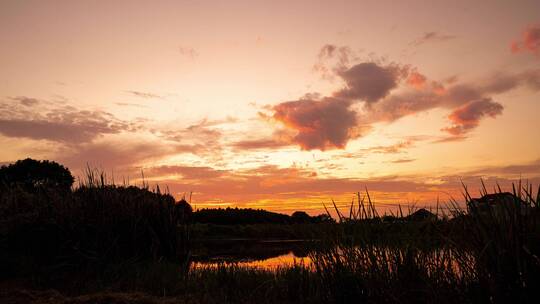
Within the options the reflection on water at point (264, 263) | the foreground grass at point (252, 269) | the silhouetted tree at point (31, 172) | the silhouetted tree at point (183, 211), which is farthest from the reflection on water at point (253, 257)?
the silhouetted tree at point (31, 172)

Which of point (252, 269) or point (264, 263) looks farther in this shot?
point (264, 263)

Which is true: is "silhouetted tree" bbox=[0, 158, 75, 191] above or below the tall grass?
above

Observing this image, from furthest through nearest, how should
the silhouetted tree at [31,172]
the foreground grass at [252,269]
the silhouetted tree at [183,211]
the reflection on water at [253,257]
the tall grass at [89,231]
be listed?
the silhouetted tree at [31,172]
the silhouetted tree at [183,211]
the reflection on water at [253,257]
the tall grass at [89,231]
the foreground grass at [252,269]

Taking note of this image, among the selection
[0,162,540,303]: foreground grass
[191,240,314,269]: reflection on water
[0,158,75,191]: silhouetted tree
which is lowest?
[191,240,314,269]: reflection on water

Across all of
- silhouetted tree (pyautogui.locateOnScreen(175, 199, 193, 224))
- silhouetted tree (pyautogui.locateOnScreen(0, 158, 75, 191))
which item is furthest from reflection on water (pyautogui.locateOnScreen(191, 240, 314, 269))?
silhouetted tree (pyautogui.locateOnScreen(0, 158, 75, 191))

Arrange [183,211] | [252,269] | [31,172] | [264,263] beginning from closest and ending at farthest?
1. [252,269]
2. [183,211]
3. [264,263]
4. [31,172]

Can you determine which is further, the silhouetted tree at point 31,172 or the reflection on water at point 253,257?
the silhouetted tree at point 31,172

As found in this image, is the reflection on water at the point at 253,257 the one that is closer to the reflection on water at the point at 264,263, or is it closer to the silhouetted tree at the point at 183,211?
the reflection on water at the point at 264,263

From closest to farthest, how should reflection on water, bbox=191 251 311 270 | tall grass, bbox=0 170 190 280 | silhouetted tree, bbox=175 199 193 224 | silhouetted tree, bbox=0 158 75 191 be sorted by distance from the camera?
reflection on water, bbox=191 251 311 270, tall grass, bbox=0 170 190 280, silhouetted tree, bbox=175 199 193 224, silhouetted tree, bbox=0 158 75 191

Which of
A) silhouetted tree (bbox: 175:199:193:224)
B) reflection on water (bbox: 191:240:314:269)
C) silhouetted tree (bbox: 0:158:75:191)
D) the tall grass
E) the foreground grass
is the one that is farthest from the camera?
silhouetted tree (bbox: 0:158:75:191)

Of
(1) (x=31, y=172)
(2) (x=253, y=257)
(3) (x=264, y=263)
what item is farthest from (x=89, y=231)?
(1) (x=31, y=172)

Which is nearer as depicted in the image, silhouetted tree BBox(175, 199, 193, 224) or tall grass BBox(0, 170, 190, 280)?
tall grass BBox(0, 170, 190, 280)

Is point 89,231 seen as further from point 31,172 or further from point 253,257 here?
point 31,172

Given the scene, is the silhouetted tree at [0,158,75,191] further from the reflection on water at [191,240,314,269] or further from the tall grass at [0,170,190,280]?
A: the tall grass at [0,170,190,280]
